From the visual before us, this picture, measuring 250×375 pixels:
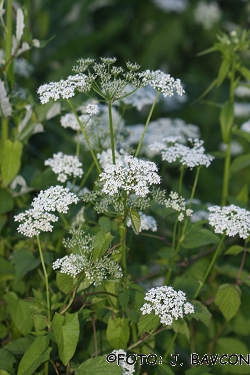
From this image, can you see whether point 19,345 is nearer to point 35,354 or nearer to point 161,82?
point 35,354

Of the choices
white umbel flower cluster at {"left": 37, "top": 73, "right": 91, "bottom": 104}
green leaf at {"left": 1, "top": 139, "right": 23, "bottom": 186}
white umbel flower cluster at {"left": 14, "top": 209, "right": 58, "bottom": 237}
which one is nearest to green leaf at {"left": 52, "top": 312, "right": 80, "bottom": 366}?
white umbel flower cluster at {"left": 14, "top": 209, "right": 58, "bottom": 237}

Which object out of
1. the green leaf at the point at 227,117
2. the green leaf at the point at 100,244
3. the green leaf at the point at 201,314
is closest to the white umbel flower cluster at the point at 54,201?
the green leaf at the point at 100,244

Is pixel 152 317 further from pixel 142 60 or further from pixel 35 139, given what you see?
pixel 142 60

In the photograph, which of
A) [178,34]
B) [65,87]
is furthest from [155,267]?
[178,34]

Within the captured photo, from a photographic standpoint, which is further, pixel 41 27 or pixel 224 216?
pixel 41 27

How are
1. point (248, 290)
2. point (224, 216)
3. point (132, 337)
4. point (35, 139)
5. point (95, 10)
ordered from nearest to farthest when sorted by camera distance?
point (224, 216) → point (132, 337) → point (248, 290) → point (35, 139) → point (95, 10)

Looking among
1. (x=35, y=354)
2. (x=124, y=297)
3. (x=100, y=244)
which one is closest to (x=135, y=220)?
(x=100, y=244)

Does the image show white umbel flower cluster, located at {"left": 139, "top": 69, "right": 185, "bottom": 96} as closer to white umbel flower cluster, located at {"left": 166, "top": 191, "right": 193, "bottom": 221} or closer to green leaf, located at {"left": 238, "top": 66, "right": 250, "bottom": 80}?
white umbel flower cluster, located at {"left": 166, "top": 191, "right": 193, "bottom": 221}
